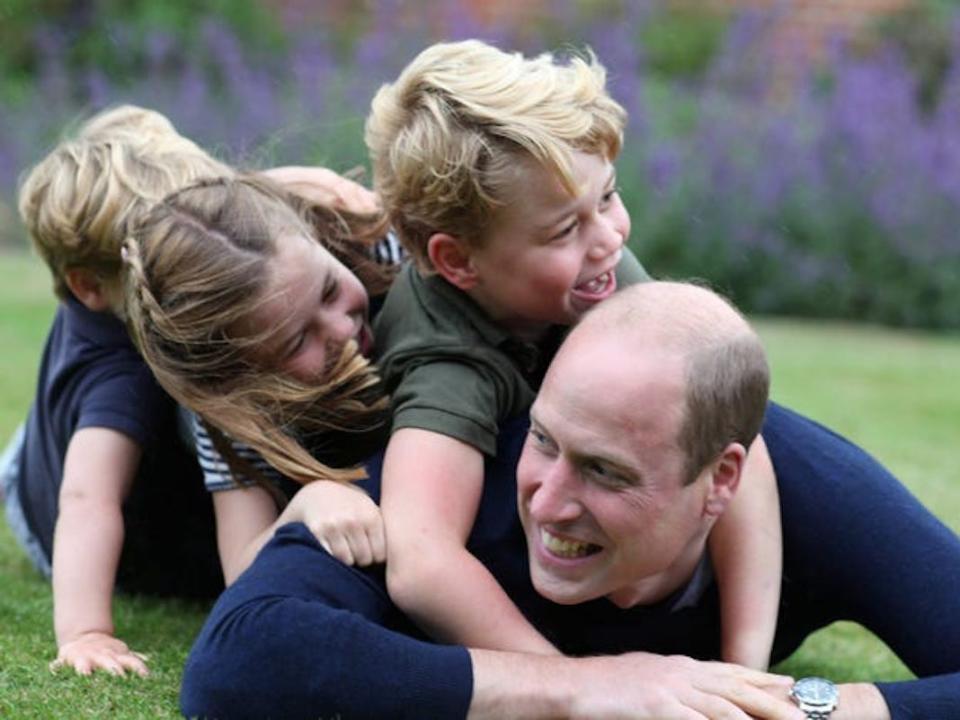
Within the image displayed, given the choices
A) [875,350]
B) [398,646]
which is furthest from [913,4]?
[398,646]

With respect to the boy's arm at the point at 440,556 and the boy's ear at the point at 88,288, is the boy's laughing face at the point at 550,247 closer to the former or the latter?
the boy's arm at the point at 440,556

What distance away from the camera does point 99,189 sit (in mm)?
4082

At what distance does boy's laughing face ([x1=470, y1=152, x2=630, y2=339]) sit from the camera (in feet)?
11.6

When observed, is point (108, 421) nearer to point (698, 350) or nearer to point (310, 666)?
point (310, 666)

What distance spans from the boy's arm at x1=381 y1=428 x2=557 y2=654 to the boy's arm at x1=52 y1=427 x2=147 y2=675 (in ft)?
2.11

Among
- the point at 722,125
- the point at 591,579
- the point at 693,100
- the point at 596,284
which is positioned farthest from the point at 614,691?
the point at 693,100

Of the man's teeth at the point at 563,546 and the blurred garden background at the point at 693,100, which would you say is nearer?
the man's teeth at the point at 563,546

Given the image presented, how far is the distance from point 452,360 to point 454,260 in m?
0.31

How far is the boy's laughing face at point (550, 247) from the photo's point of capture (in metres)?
3.54

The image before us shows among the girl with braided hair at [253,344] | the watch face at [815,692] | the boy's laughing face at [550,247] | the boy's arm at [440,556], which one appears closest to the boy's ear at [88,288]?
the girl with braided hair at [253,344]

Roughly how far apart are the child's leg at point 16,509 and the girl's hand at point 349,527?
4.56 feet

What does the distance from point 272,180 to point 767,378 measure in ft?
4.47

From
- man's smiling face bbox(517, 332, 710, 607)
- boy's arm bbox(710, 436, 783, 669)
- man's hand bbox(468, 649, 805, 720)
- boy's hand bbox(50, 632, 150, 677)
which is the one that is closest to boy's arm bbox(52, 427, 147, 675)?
boy's hand bbox(50, 632, 150, 677)

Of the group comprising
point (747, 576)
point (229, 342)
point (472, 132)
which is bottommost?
point (747, 576)
